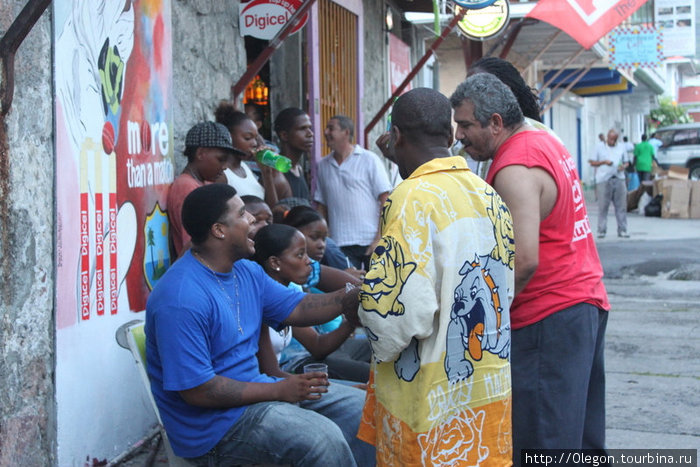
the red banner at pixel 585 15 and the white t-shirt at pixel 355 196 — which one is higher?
the red banner at pixel 585 15

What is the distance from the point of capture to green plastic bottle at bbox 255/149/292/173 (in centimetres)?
488

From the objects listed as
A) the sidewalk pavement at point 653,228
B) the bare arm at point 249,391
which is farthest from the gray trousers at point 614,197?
the bare arm at point 249,391

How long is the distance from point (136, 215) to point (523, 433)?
2.17 metres

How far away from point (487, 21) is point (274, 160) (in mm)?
4996

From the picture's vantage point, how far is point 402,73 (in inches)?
410

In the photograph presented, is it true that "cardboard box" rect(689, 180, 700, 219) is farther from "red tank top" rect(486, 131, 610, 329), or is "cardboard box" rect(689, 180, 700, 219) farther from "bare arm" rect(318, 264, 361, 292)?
"red tank top" rect(486, 131, 610, 329)

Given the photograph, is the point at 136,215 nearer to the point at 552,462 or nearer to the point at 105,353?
the point at 105,353

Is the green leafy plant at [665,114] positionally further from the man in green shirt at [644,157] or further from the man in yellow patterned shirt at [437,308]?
the man in yellow patterned shirt at [437,308]

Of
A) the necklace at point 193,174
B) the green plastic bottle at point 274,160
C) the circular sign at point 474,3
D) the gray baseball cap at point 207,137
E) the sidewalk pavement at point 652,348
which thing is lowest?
the sidewalk pavement at point 652,348

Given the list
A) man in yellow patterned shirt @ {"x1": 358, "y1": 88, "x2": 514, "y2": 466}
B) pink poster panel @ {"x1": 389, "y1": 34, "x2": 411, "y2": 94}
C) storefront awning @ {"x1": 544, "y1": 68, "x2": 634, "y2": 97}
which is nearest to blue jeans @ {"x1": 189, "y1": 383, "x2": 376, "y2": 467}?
man in yellow patterned shirt @ {"x1": 358, "y1": 88, "x2": 514, "y2": 466}

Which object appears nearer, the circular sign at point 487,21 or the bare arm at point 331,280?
the bare arm at point 331,280

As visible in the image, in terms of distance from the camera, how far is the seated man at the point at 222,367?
270 centimetres

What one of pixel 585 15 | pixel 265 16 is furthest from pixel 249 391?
pixel 585 15

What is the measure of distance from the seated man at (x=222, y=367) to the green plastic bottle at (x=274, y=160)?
72.2 inches
